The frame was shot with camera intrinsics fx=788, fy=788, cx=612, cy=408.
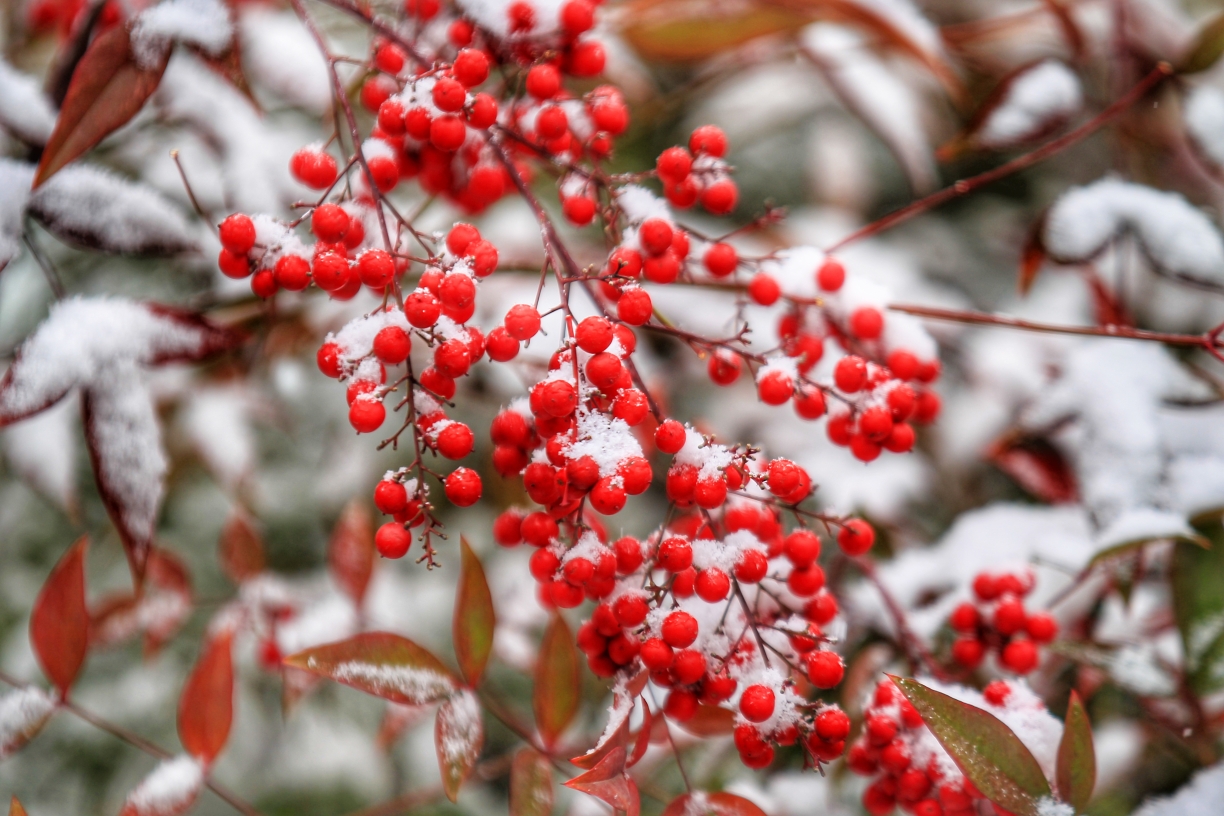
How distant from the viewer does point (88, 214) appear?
0.57 meters

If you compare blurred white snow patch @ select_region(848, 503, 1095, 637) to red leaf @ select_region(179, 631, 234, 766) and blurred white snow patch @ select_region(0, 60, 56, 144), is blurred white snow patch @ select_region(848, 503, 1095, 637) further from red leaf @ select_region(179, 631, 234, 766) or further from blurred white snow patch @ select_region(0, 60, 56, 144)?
blurred white snow patch @ select_region(0, 60, 56, 144)

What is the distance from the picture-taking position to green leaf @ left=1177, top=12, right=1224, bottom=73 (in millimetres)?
708

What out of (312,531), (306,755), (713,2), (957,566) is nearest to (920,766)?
(957,566)

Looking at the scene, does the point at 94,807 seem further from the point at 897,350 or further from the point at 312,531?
the point at 897,350

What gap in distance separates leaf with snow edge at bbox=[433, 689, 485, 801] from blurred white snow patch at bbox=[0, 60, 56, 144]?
1.62ft

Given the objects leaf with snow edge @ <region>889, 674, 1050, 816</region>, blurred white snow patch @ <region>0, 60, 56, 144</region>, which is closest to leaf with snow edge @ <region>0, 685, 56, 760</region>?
blurred white snow patch @ <region>0, 60, 56, 144</region>

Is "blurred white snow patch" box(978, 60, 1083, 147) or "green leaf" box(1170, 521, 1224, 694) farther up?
"blurred white snow patch" box(978, 60, 1083, 147)

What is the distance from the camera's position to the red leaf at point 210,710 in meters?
0.61

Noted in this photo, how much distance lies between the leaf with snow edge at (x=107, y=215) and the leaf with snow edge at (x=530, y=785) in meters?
0.46

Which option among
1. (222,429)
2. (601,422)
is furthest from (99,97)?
(222,429)

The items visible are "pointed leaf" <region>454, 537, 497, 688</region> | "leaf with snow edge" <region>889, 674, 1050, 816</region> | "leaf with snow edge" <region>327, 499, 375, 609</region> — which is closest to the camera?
"leaf with snow edge" <region>889, 674, 1050, 816</region>

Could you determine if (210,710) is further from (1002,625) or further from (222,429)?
(1002,625)

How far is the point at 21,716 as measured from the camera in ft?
1.89

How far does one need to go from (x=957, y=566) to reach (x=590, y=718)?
44 centimetres
